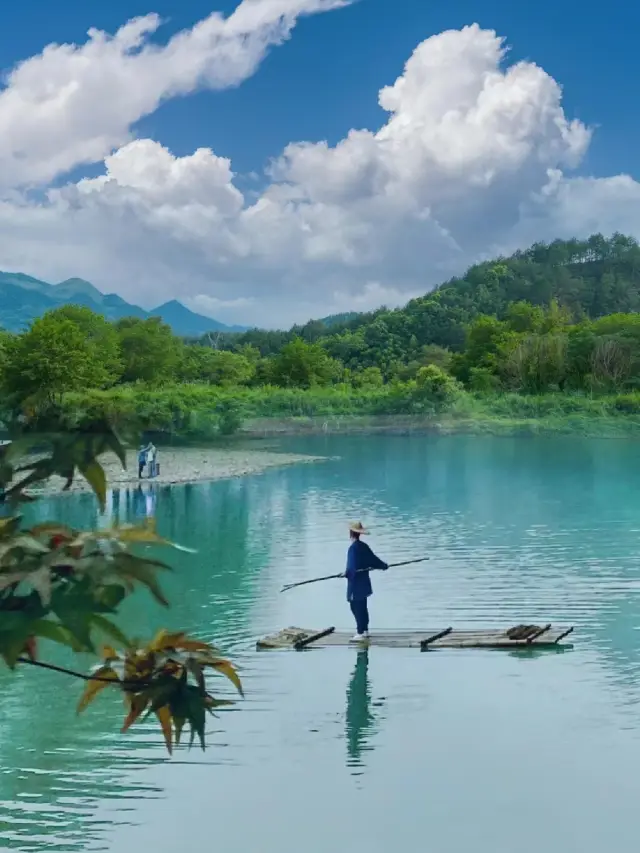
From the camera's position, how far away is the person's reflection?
9.34 m

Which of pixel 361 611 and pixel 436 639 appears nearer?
pixel 436 639

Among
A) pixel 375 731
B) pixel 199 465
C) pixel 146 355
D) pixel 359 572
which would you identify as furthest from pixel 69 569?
pixel 146 355

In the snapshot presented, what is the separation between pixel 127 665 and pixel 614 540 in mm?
19174

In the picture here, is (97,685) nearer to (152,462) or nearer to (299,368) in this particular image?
(152,462)

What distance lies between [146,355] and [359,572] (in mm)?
64053

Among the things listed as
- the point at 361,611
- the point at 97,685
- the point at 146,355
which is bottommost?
the point at 361,611

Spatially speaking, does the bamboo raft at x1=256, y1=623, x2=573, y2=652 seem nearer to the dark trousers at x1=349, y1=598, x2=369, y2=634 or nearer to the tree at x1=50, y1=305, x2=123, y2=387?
the dark trousers at x1=349, y1=598, x2=369, y2=634

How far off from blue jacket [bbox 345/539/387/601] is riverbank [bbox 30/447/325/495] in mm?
16414

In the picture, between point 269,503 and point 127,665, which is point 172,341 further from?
point 127,665

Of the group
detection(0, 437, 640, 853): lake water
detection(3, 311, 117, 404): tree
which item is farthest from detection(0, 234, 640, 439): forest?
detection(0, 437, 640, 853): lake water

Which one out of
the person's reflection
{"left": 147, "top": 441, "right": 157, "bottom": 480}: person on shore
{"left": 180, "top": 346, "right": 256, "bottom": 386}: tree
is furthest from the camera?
{"left": 180, "top": 346, "right": 256, "bottom": 386}: tree

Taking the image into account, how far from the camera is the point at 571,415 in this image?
59.3 metres

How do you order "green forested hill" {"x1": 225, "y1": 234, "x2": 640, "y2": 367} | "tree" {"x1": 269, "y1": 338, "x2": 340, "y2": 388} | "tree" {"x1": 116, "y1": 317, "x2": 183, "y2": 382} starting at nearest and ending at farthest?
"tree" {"x1": 116, "y1": 317, "x2": 183, "y2": 382} < "tree" {"x1": 269, "y1": 338, "x2": 340, "y2": 388} < "green forested hill" {"x1": 225, "y1": 234, "x2": 640, "y2": 367}

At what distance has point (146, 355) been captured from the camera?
247 ft
